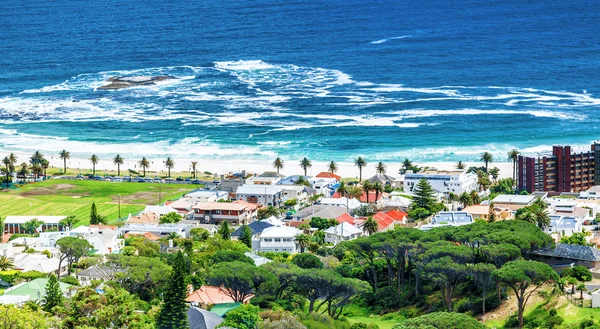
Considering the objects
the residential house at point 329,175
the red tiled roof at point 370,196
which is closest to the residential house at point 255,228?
the red tiled roof at point 370,196

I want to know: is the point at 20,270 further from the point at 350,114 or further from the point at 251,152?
the point at 350,114

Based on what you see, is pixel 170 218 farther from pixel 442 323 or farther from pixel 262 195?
pixel 442 323

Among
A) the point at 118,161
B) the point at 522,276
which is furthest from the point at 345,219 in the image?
the point at 118,161

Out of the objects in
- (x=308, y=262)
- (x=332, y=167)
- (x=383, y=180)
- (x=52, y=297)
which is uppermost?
(x=332, y=167)

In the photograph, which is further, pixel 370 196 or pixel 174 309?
pixel 370 196

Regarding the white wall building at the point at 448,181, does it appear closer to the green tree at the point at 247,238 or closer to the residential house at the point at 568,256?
the green tree at the point at 247,238

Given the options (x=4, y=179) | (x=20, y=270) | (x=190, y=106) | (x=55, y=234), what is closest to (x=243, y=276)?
(x=20, y=270)
